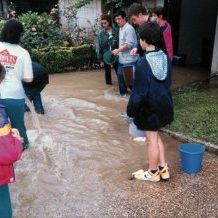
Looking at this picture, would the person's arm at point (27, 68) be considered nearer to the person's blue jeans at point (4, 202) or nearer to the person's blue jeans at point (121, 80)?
the person's blue jeans at point (4, 202)

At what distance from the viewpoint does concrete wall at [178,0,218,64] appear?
38.3 ft

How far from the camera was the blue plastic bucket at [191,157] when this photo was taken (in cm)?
457

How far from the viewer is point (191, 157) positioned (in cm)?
458

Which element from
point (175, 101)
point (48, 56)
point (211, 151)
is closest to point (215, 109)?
point (175, 101)

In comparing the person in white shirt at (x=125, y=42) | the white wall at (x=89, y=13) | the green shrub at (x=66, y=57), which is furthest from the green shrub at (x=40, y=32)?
the person in white shirt at (x=125, y=42)

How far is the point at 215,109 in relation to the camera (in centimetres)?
689

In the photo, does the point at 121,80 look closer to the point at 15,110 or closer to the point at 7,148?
the point at 15,110

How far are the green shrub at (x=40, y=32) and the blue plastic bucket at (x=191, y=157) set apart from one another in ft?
23.5

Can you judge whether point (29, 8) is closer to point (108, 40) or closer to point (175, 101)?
point (108, 40)

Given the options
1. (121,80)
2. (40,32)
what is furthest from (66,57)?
(121,80)

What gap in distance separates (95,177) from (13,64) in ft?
5.42

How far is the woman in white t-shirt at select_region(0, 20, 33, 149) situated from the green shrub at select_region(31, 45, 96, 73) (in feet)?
18.9

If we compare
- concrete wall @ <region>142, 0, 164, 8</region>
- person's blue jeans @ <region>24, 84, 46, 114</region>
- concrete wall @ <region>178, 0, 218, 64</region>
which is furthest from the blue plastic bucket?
concrete wall @ <region>178, 0, 218, 64</region>

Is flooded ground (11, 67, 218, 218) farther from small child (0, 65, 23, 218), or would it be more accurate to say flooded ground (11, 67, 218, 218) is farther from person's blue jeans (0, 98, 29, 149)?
small child (0, 65, 23, 218)
